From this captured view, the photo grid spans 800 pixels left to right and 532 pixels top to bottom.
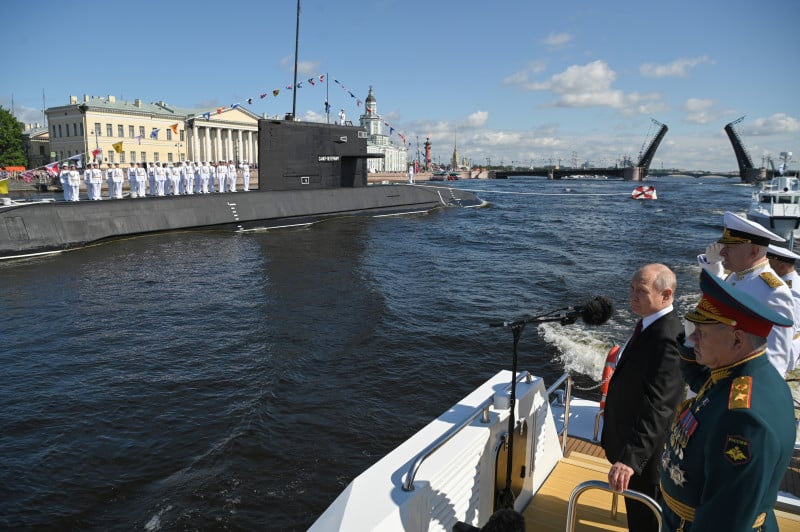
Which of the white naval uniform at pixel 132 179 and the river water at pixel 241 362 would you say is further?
the white naval uniform at pixel 132 179

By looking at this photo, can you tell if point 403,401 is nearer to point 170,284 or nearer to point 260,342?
point 260,342

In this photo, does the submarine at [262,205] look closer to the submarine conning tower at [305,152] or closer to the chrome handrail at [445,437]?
the submarine conning tower at [305,152]

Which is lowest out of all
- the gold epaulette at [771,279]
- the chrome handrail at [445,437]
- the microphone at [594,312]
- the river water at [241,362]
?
the river water at [241,362]

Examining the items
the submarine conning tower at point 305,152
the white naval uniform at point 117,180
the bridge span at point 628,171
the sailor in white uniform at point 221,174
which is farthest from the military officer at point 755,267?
the bridge span at point 628,171

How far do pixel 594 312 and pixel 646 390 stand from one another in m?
0.51

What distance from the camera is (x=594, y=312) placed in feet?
10.0

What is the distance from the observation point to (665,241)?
79.9ft

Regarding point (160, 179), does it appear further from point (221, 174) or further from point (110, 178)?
point (221, 174)

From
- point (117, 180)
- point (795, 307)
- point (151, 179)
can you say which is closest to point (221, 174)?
point (151, 179)

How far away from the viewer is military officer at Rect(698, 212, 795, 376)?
340cm

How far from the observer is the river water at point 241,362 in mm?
5703

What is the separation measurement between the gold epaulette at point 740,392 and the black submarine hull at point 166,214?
1842 centimetres

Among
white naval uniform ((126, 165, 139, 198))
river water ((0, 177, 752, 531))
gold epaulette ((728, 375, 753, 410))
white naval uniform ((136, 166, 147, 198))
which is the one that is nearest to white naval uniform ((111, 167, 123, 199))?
white naval uniform ((126, 165, 139, 198))

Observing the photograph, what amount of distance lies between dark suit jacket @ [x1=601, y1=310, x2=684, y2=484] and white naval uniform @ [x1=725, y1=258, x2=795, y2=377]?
0.57 metres
